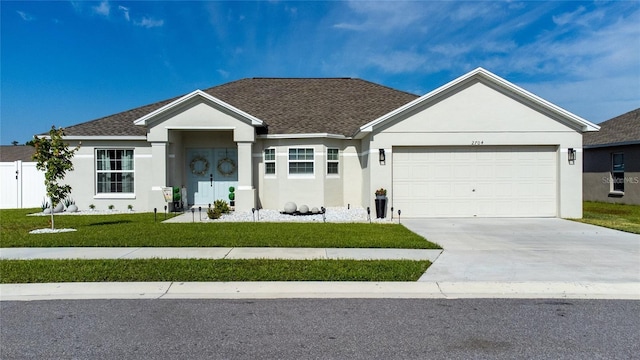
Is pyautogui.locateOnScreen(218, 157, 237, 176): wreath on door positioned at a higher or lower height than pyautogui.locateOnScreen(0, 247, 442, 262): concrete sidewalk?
higher

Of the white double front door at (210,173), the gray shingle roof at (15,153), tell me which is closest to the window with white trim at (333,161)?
the white double front door at (210,173)

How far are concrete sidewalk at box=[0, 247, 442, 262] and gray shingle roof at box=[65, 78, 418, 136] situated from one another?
911cm

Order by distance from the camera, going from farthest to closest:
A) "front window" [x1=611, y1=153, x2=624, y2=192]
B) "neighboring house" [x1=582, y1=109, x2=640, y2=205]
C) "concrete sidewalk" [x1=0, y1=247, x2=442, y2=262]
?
"front window" [x1=611, y1=153, x2=624, y2=192] < "neighboring house" [x1=582, y1=109, x2=640, y2=205] < "concrete sidewalk" [x1=0, y1=247, x2=442, y2=262]

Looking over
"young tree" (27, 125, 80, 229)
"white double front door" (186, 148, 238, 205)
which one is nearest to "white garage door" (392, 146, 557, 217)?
"white double front door" (186, 148, 238, 205)

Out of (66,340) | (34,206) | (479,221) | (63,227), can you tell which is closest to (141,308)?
(66,340)

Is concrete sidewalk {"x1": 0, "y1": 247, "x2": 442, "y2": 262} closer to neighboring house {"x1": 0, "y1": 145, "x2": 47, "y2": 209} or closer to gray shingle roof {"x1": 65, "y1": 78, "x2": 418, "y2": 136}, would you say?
gray shingle roof {"x1": 65, "y1": 78, "x2": 418, "y2": 136}

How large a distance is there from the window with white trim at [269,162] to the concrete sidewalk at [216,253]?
858cm

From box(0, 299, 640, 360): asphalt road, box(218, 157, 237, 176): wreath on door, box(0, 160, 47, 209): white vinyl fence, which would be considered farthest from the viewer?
box(0, 160, 47, 209): white vinyl fence

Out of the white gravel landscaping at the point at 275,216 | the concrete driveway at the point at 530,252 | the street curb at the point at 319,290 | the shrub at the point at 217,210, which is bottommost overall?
the street curb at the point at 319,290

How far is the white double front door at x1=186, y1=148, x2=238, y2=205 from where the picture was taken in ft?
61.4

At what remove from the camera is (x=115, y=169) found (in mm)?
18016

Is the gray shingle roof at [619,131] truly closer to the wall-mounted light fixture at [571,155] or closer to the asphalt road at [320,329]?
the wall-mounted light fixture at [571,155]

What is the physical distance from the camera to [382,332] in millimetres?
4727

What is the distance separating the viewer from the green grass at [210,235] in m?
9.72
